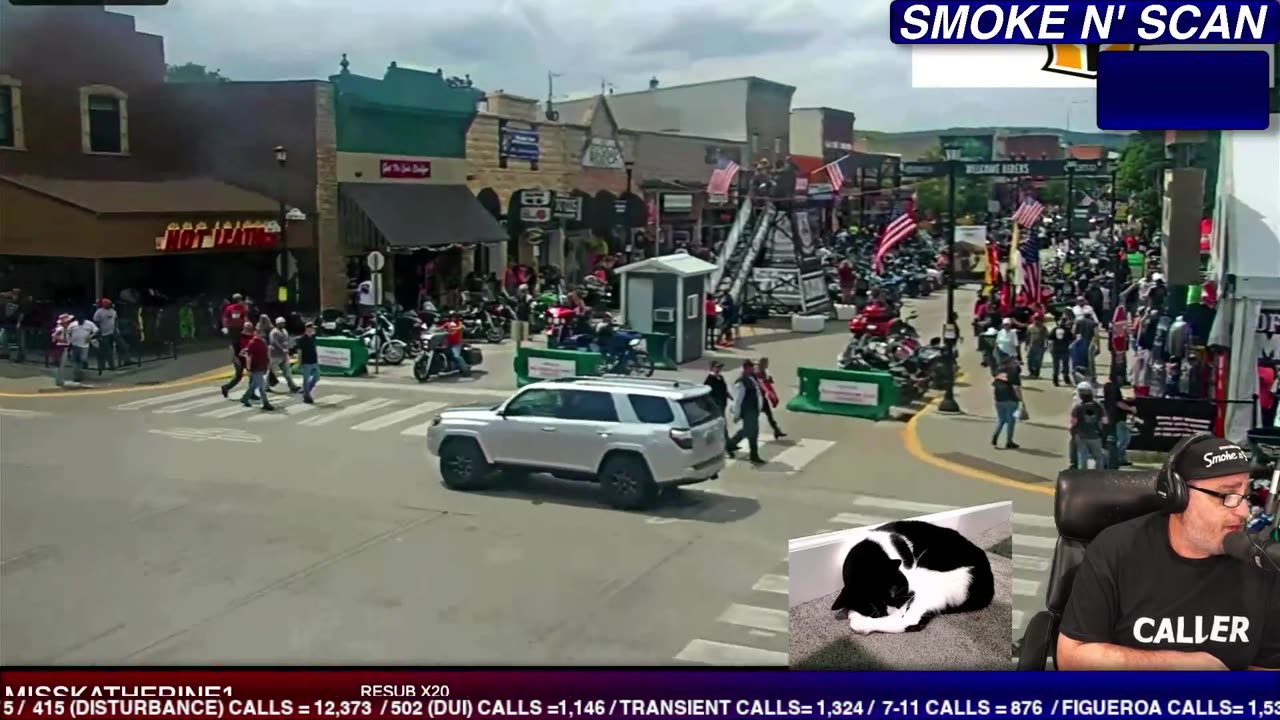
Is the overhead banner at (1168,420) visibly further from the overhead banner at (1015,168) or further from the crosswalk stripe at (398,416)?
the crosswalk stripe at (398,416)

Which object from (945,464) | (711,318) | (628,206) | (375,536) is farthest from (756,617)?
(628,206)

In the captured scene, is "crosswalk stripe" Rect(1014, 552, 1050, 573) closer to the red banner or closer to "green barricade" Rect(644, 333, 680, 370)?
Answer: "green barricade" Rect(644, 333, 680, 370)

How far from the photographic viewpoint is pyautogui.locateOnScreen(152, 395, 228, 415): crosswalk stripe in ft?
26.1

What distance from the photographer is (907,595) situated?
4.45 metres

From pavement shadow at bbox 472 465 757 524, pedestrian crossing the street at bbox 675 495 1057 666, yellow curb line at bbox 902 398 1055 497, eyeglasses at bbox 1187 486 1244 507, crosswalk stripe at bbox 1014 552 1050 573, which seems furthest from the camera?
pavement shadow at bbox 472 465 757 524

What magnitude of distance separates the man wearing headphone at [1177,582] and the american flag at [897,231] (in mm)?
4896

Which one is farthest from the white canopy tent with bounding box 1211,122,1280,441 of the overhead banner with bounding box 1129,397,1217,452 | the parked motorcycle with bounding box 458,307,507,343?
the parked motorcycle with bounding box 458,307,507,343

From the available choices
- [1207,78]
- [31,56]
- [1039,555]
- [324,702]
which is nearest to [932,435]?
[1039,555]

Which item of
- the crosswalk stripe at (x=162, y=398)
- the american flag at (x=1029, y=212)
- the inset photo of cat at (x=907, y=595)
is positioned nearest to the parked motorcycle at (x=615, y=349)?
the crosswalk stripe at (x=162, y=398)

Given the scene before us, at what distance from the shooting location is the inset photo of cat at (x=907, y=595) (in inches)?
169

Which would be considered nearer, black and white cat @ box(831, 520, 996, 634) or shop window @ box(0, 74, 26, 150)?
black and white cat @ box(831, 520, 996, 634)
